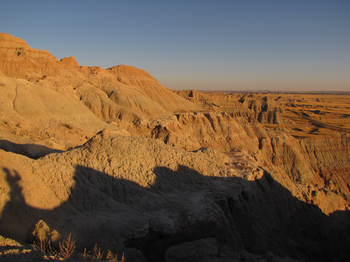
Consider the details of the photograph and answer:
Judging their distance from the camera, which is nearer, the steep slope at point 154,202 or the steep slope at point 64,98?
the steep slope at point 154,202

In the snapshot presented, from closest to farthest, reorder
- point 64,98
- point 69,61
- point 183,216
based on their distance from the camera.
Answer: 1. point 183,216
2. point 64,98
3. point 69,61

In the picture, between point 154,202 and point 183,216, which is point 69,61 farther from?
point 183,216

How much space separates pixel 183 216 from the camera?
31.3 feet

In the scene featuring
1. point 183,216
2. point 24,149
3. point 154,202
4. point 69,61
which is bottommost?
point 183,216

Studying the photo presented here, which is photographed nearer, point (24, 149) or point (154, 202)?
point (154, 202)

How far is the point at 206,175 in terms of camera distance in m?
12.9

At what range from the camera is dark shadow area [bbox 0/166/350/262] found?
7.59m

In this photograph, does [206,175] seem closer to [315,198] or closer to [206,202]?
[206,202]

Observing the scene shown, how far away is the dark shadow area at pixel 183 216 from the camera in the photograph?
7.59 metres

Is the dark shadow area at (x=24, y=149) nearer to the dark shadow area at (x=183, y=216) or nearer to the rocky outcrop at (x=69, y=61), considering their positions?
the dark shadow area at (x=183, y=216)

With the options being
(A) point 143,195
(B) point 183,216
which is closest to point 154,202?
(A) point 143,195

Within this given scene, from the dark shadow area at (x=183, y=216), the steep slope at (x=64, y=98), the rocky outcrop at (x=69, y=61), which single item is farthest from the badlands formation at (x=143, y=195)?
the rocky outcrop at (x=69, y=61)

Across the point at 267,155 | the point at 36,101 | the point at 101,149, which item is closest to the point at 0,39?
the point at 36,101

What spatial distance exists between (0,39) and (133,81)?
19.4 meters
